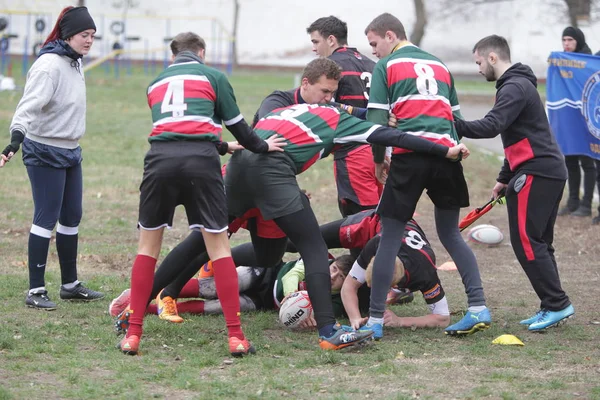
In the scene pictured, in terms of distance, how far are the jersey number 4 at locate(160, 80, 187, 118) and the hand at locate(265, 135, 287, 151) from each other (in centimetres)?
61

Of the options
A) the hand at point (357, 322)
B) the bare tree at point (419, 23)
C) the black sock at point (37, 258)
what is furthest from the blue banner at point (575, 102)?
the bare tree at point (419, 23)

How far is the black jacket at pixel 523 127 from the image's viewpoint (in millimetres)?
5996

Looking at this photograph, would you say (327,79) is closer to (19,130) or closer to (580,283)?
(19,130)

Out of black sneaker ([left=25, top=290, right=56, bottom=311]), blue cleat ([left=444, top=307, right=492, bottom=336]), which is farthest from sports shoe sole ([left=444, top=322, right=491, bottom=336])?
black sneaker ([left=25, top=290, right=56, bottom=311])

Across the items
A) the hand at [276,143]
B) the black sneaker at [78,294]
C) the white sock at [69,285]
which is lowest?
the black sneaker at [78,294]

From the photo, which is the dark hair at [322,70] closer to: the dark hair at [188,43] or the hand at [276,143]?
the hand at [276,143]

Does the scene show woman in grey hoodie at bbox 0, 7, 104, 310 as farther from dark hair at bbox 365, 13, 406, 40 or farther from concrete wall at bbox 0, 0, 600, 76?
concrete wall at bbox 0, 0, 600, 76

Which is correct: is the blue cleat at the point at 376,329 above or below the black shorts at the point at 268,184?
below

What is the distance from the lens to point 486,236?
9680 millimetres

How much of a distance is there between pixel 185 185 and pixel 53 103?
1759 millimetres

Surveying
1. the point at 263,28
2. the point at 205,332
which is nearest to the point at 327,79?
the point at 205,332

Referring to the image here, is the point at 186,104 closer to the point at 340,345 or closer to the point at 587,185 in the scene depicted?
the point at 340,345

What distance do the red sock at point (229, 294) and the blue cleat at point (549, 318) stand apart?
6.91 feet

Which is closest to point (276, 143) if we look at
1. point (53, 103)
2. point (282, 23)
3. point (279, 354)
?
point (279, 354)
